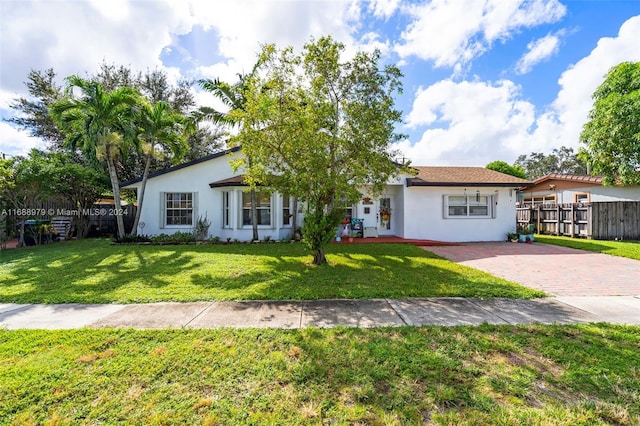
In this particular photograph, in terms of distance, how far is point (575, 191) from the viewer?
742 inches

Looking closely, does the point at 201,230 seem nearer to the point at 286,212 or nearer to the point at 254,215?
the point at 254,215

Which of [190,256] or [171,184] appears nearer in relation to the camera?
[190,256]

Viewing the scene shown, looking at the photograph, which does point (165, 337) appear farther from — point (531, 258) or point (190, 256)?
point (531, 258)

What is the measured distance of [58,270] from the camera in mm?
7754

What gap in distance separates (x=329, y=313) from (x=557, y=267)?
7.63 m

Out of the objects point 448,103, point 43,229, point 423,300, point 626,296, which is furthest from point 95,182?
point 626,296

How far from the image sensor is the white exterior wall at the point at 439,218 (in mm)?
13969

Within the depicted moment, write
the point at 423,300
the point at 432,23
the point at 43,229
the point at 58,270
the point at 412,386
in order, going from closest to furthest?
the point at 412,386 < the point at 423,300 < the point at 58,270 < the point at 432,23 < the point at 43,229

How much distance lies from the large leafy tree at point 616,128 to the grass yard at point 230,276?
40.9 ft

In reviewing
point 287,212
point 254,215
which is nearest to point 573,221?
Result: point 287,212

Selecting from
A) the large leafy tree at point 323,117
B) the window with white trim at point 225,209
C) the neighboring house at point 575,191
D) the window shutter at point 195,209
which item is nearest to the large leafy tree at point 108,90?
the window shutter at point 195,209

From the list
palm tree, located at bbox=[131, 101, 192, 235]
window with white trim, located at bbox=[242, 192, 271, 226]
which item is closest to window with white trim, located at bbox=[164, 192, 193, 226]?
palm tree, located at bbox=[131, 101, 192, 235]

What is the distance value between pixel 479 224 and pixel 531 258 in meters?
4.54

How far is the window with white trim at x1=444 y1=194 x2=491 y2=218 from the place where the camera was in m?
14.1
